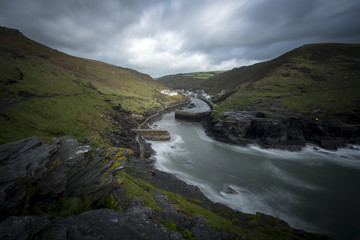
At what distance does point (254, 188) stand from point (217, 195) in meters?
6.64

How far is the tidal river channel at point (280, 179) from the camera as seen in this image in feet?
61.1

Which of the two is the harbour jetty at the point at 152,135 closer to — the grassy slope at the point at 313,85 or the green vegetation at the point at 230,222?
the green vegetation at the point at 230,222

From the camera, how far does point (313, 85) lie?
72.9m

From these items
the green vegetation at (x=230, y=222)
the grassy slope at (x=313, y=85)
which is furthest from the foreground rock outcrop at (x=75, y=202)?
the grassy slope at (x=313, y=85)

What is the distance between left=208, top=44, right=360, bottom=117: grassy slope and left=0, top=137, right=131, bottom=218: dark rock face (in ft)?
198

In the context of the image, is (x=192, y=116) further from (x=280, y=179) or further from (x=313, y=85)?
(x=313, y=85)

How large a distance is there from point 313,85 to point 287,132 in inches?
2069

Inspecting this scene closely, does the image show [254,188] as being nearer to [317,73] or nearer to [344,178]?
[344,178]

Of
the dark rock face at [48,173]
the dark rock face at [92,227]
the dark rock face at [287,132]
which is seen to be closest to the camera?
the dark rock face at [92,227]

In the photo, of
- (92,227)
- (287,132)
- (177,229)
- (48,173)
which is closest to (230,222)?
(177,229)

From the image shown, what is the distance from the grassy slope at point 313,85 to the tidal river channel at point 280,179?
2183 cm

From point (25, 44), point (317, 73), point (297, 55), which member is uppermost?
point (297, 55)

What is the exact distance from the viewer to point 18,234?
16.8ft

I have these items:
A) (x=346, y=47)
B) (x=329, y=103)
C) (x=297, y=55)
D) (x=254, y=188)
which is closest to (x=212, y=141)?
(x=254, y=188)
